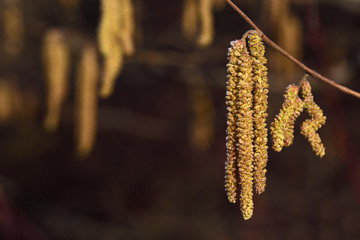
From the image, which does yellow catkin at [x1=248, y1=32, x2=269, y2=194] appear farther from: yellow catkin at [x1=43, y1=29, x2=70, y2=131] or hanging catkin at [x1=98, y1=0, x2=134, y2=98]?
yellow catkin at [x1=43, y1=29, x2=70, y2=131]

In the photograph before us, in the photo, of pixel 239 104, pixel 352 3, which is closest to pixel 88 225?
pixel 352 3

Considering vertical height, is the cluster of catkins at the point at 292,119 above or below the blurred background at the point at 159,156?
above

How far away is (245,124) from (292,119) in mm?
91

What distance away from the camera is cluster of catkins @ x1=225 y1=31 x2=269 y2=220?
30.3 inches

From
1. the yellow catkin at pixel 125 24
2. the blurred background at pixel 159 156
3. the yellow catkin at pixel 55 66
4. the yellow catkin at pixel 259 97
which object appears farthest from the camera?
the blurred background at pixel 159 156

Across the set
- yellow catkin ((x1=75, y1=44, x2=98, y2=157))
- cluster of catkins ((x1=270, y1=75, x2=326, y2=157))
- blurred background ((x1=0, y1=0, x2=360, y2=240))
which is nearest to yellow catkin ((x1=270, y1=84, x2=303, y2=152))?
cluster of catkins ((x1=270, y1=75, x2=326, y2=157))

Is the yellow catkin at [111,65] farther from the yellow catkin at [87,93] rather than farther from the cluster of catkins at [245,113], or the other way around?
the cluster of catkins at [245,113]

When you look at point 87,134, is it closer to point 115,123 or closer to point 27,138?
point 115,123

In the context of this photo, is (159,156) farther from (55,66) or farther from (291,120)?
(291,120)

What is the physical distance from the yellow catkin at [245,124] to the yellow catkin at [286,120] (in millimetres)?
40

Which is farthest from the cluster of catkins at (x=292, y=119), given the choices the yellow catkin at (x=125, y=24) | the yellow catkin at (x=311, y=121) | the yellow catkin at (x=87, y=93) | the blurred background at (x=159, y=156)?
the blurred background at (x=159, y=156)

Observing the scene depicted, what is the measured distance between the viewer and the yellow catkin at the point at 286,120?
0.79 meters

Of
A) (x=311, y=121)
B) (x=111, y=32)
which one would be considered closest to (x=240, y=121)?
(x=311, y=121)

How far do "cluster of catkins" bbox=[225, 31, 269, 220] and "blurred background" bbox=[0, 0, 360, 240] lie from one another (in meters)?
1.94
